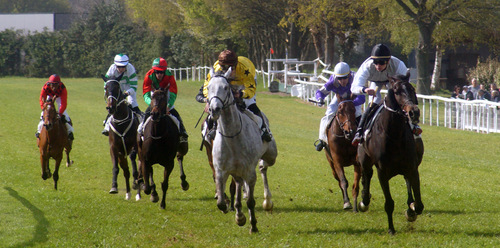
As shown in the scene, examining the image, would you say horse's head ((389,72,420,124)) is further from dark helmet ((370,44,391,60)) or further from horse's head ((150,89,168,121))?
horse's head ((150,89,168,121))

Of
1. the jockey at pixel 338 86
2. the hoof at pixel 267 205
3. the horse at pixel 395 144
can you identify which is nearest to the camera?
the horse at pixel 395 144

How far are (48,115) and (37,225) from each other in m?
3.08

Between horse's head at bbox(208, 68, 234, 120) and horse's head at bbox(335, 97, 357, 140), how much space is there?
2.29 metres

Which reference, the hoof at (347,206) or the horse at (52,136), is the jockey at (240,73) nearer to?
the hoof at (347,206)

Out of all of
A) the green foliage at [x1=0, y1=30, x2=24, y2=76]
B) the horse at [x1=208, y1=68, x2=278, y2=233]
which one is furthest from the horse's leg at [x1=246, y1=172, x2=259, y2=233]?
the green foliage at [x1=0, y1=30, x2=24, y2=76]

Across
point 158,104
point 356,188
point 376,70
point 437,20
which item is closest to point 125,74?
point 158,104

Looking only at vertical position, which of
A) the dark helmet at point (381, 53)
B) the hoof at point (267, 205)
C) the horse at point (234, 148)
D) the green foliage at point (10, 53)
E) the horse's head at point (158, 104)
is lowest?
the hoof at point (267, 205)

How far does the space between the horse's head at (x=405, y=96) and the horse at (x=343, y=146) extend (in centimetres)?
173

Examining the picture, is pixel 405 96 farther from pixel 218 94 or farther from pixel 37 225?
pixel 37 225

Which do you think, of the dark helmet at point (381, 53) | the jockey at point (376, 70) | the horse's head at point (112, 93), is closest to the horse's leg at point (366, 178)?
the jockey at point (376, 70)

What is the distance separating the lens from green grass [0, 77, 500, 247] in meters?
8.04

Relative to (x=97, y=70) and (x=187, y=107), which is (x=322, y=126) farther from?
(x=97, y=70)

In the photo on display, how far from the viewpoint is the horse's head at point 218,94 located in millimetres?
7199

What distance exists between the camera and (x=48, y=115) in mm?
11656
